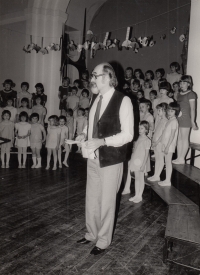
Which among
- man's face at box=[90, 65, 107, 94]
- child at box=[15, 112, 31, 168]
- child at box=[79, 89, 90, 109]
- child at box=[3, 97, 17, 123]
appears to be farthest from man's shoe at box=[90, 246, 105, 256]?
child at box=[79, 89, 90, 109]

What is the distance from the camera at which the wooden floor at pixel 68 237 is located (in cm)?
231

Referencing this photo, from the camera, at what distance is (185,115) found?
4.12m

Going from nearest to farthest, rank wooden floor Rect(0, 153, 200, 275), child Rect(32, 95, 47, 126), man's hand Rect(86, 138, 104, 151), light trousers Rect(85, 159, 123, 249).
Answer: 1. man's hand Rect(86, 138, 104, 151)
2. wooden floor Rect(0, 153, 200, 275)
3. light trousers Rect(85, 159, 123, 249)
4. child Rect(32, 95, 47, 126)

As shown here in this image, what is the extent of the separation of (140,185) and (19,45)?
705cm

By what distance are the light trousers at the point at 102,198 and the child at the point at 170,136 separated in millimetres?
1631

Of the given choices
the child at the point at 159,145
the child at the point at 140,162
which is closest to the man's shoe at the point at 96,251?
the child at the point at 140,162

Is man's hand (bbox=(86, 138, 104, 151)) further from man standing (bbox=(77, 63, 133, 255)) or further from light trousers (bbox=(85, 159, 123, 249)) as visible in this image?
light trousers (bbox=(85, 159, 123, 249))

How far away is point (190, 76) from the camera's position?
4.14 m

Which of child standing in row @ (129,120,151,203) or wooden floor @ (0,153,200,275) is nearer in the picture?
wooden floor @ (0,153,200,275)

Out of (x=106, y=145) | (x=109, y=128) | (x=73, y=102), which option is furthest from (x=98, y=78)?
(x=73, y=102)

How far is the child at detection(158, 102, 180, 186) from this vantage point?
3.93 metres

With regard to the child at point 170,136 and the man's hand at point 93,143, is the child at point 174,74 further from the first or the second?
the man's hand at point 93,143

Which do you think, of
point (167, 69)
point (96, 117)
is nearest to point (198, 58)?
point (96, 117)

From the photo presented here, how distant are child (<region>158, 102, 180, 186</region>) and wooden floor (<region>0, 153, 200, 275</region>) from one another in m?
0.62
